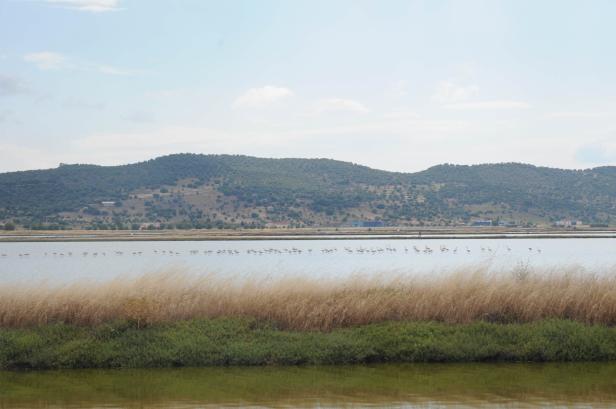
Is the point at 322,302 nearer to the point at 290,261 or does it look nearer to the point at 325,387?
the point at 325,387

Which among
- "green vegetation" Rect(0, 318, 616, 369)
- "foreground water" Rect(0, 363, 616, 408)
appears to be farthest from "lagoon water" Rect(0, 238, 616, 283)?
"foreground water" Rect(0, 363, 616, 408)

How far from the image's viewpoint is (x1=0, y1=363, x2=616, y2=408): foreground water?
46.5ft

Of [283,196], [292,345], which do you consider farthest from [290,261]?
[283,196]

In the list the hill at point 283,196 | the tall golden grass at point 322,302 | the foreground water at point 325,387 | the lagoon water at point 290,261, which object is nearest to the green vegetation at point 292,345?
the foreground water at point 325,387

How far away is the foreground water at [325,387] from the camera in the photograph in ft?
46.5

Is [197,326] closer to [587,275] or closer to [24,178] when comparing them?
[587,275]

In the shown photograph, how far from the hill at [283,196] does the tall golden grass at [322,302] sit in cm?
12800

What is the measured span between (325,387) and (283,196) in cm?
14135

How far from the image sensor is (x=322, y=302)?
18.7m

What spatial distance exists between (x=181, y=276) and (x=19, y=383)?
5.15m

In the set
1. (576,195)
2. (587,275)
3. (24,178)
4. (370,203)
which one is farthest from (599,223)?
(587,275)

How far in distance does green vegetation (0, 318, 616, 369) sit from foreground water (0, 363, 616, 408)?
0.94 ft

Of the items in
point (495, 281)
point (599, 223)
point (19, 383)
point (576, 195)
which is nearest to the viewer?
point (19, 383)

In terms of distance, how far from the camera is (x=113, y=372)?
16641 millimetres
